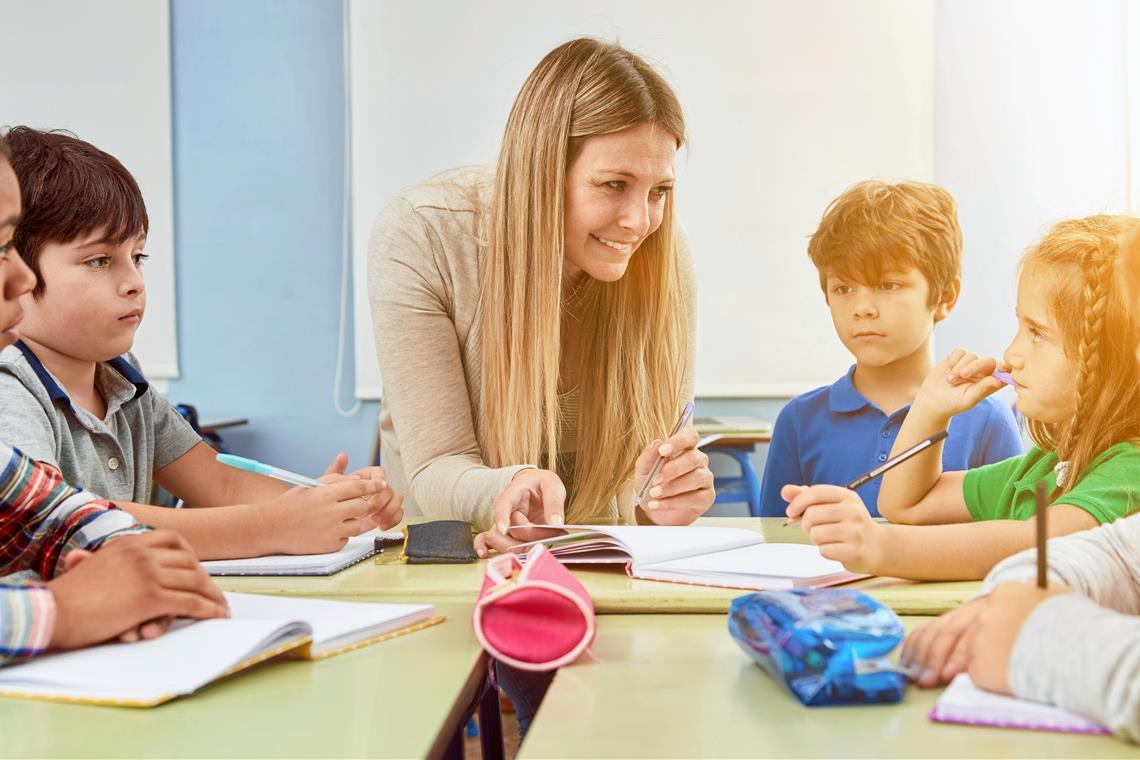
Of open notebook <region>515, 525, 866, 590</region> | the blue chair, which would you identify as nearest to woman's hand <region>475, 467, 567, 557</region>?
open notebook <region>515, 525, 866, 590</region>

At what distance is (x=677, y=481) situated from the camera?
138cm

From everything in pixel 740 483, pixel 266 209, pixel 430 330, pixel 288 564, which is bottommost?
pixel 740 483

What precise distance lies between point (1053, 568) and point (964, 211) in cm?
297

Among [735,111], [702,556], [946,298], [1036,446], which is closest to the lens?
[702,556]

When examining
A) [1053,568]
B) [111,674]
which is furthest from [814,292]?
[111,674]

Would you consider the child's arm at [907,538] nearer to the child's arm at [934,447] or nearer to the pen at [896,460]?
the pen at [896,460]

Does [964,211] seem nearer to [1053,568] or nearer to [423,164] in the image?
[423,164]

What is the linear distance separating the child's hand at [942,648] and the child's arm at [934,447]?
2.09 feet

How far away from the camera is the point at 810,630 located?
2.17ft

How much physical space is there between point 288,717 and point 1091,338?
889 millimetres

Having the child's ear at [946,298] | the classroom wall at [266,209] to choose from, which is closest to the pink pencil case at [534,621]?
the child's ear at [946,298]

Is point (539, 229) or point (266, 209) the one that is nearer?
point (539, 229)

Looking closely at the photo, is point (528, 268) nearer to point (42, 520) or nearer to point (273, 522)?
point (273, 522)

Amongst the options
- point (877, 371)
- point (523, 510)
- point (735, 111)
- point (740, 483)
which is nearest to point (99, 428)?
point (523, 510)
